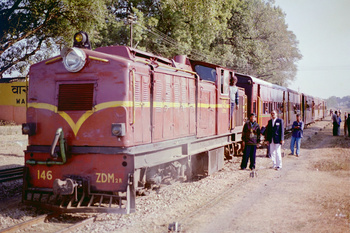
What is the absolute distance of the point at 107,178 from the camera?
19.9ft

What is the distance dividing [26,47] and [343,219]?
2189 cm

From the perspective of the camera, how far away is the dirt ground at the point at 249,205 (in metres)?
5.95

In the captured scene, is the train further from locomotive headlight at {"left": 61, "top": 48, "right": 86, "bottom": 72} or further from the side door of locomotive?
the side door of locomotive

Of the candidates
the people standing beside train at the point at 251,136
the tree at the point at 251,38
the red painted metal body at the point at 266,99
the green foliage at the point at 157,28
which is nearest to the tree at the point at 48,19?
the green foliage at the point at 157,28

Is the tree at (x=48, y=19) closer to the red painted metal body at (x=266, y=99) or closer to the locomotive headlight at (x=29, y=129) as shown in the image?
the red painted metal body at (x=266, y=99)

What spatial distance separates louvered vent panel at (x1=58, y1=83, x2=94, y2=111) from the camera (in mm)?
6352

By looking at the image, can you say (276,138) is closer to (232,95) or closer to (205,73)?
(232,95)

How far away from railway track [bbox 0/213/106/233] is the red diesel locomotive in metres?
0.27

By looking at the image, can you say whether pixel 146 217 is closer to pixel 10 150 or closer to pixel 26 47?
pixel 10 150

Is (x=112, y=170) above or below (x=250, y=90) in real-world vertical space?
below

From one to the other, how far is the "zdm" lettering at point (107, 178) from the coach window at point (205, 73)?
5387mm

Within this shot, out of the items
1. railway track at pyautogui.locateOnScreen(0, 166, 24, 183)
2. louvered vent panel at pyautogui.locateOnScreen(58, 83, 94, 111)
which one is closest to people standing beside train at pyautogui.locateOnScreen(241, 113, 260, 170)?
louvered vent panel at pyautogui.locateOnScreen(58, 83, 94, 111)

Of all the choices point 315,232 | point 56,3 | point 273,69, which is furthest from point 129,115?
point 273,69

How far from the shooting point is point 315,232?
5.66 meters
